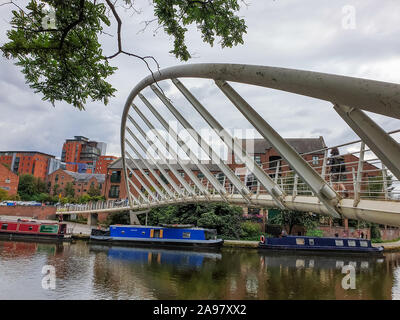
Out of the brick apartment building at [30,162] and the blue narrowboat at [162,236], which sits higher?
the brick apartment building at [30,162]

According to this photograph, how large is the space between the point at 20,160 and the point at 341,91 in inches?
3664

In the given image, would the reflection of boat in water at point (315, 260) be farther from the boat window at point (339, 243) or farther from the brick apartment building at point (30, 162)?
the brick apartment building at point (30, 162)

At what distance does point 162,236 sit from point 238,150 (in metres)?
16.3

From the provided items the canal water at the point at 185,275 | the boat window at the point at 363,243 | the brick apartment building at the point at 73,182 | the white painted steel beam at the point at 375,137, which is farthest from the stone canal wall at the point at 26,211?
the white painted steel beam at the point at 375,137

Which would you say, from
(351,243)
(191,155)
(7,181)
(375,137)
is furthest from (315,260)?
(7,181)

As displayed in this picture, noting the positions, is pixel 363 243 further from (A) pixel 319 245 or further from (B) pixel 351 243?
(A) pixel 319 245

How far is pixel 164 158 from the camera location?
15570 millimetres

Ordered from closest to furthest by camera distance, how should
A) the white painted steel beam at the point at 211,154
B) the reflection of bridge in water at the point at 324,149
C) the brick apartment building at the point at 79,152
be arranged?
the reflection of bridge in water at the point at 324,149
the white painted steel beam at the point at 211,154
the brick apartment building at the point at 79,152

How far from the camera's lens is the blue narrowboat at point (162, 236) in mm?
21234

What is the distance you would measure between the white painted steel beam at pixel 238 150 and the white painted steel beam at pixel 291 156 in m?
1.84
